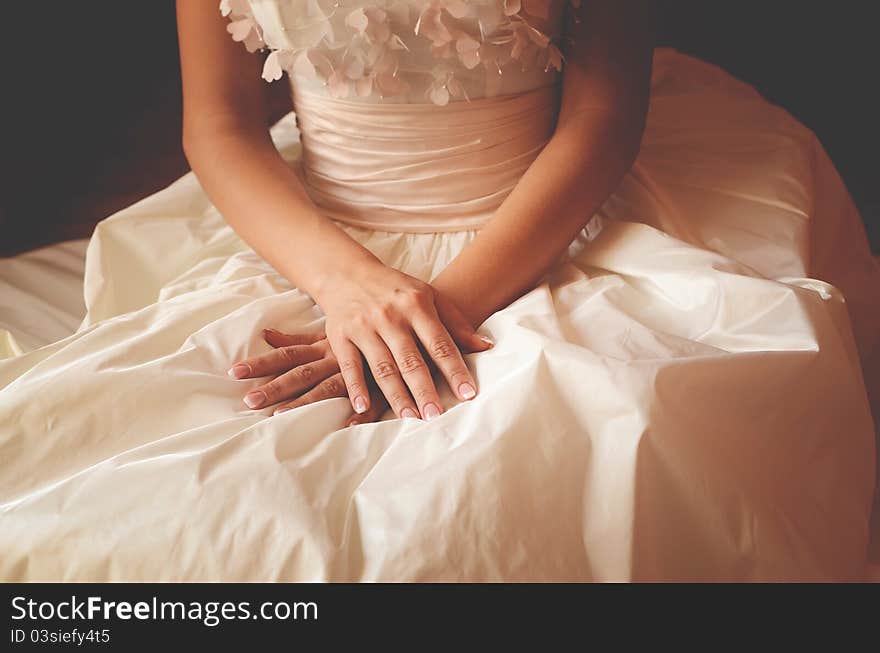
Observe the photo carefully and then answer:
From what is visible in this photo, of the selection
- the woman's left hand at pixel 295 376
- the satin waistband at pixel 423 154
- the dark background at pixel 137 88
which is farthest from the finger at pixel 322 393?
the dark background at pixel 137 88

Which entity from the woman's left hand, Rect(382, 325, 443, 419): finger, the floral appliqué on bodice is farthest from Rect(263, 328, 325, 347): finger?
the floral appliqué on bodice

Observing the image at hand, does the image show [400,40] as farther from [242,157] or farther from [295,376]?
[295,376]

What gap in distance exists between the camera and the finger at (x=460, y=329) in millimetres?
801

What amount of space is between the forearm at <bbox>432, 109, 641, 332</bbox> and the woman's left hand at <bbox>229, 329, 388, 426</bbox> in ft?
0.49

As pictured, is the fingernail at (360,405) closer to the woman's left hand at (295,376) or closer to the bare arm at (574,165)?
the woman's left hand at (295,376)

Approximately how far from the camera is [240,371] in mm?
773

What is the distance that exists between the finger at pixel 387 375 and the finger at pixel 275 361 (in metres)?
0.05

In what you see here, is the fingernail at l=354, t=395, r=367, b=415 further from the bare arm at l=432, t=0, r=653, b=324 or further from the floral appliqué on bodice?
the floral appliqué on bodice

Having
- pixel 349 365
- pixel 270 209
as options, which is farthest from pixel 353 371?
pixel 270 209

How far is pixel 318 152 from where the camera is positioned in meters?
1.04

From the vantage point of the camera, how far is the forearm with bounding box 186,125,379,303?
2.95 feet

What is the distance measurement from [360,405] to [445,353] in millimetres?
92

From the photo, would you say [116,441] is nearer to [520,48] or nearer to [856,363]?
[520,48]
